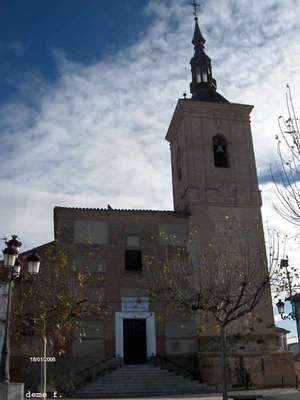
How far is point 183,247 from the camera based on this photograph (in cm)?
2439

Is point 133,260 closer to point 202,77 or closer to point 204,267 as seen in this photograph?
point 204,267

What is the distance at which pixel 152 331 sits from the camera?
2283 cm

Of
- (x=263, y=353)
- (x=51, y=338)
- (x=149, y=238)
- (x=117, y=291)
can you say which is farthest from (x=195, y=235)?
(x=51, y=338)

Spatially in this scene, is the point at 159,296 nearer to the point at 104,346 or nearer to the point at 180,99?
the point at 104,346

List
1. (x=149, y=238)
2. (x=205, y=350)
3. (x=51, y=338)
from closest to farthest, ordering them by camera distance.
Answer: (x=51, y=338), (x=205, y=350), (x=149, y=238)

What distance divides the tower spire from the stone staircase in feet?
50.9

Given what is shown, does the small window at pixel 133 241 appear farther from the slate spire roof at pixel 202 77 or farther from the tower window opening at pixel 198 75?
the tower window opening at pixel 198 75

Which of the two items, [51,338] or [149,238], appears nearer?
[51,338]

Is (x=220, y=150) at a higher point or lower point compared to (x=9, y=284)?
higher

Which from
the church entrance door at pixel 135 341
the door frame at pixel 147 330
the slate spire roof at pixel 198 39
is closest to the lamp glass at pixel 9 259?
the door frame at pixel 147 330

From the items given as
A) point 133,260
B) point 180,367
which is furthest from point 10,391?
point 133,260

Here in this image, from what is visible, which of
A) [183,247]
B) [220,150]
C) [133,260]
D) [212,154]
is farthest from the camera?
[220,150]

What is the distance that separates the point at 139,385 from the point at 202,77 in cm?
1834

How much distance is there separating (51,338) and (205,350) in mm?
6913
